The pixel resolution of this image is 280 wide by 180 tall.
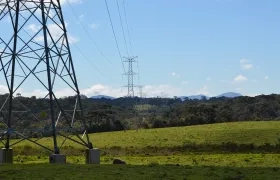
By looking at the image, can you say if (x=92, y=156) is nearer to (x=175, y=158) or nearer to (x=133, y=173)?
(x=133, y=173)

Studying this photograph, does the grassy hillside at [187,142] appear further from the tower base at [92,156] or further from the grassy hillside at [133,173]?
the grassy hillside at [133,173]

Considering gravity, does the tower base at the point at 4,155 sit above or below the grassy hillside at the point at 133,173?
above

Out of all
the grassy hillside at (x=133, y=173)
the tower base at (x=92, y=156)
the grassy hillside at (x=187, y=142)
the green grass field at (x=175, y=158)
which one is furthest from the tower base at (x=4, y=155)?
the grassy hillside at (x=187, y=142)

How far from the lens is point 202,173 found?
24.2m

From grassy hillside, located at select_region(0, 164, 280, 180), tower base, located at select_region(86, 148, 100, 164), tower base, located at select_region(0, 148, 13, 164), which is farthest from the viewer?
tower base, located at select_region(0, 148, 13, 164)

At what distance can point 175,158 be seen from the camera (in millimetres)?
44625

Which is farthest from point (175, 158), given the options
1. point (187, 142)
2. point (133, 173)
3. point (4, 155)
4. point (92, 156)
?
point (133, 173)

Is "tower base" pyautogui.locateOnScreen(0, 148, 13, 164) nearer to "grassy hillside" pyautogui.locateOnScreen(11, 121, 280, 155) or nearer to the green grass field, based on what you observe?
the green grass field

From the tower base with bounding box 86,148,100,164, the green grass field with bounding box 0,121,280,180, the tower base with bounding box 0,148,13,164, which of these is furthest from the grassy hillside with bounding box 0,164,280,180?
the tower base with bounding box 0,148,13,164

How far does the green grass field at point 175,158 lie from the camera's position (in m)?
23.9

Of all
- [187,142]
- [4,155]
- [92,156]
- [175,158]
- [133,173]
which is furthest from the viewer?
[187,142]

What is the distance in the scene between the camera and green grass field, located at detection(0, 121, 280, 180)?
23.9 metres

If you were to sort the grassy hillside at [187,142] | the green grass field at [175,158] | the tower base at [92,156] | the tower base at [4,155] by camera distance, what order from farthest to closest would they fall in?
the grassy hillside at [187,142] < the tower base at [4,155] < the tower base at [92,156] < the green grass field at [175,158]

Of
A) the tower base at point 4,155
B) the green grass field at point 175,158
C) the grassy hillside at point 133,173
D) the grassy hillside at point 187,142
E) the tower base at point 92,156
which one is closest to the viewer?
the grassy hillside at point 133,173
